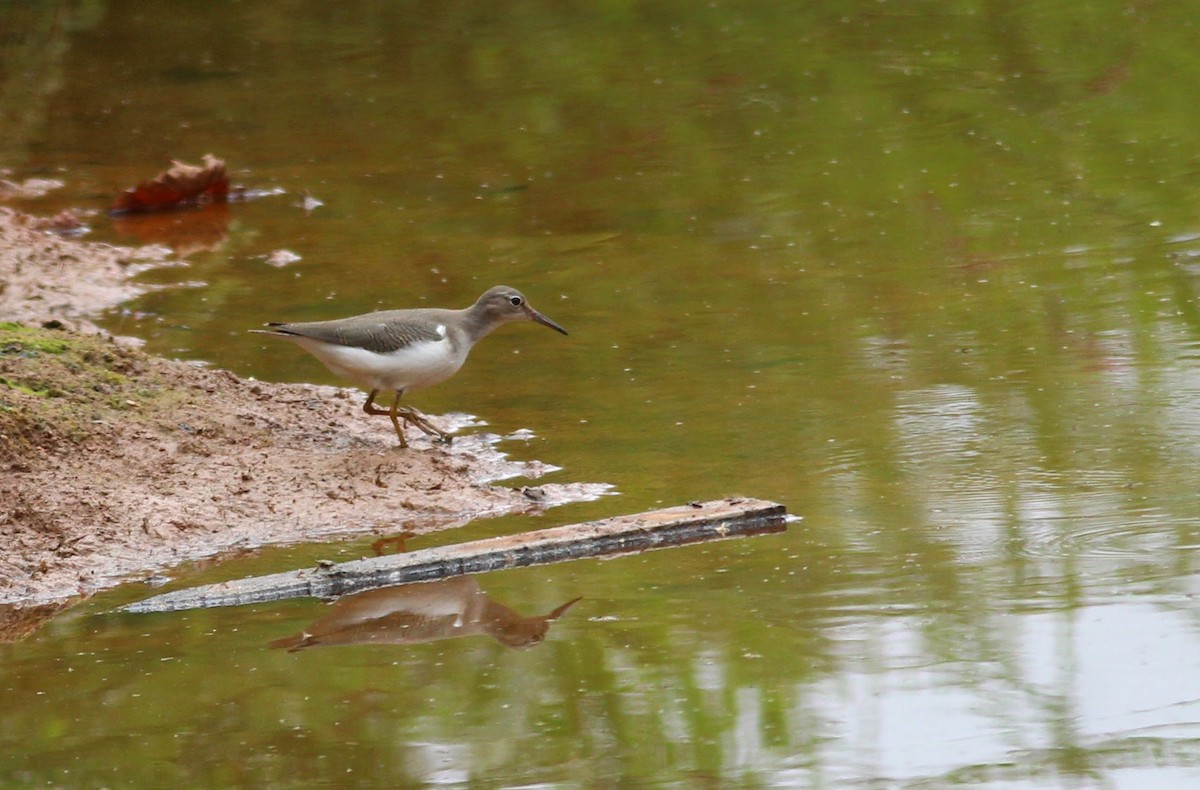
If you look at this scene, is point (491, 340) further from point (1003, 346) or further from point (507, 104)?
point (507, 104)

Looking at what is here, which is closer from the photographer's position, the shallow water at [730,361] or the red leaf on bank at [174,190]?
the shallow water at [730,361]

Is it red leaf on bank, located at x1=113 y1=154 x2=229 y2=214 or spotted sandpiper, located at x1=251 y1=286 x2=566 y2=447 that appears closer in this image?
spotted sandpiper, located at x1=251 y1=286 x2=566 y2=447

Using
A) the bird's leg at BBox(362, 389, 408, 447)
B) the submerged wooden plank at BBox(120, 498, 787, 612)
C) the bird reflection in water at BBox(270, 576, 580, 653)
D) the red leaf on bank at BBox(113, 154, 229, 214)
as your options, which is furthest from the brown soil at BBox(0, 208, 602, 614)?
the red leaf on bank at BBox(113, 154, 229, 214)

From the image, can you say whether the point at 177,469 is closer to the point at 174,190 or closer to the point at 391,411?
the point at 391,411

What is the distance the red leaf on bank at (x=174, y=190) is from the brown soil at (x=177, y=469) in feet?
14.8

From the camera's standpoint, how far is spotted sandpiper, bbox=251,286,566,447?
817 centimetres

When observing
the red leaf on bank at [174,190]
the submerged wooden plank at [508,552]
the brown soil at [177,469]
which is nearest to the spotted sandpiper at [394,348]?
the brown soil at [177,469]

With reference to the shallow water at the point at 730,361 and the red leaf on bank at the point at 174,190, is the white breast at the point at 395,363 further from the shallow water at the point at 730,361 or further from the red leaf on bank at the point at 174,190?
the red leaf on bank at the point at 174,190

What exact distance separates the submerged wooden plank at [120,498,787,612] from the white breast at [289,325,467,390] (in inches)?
59.8

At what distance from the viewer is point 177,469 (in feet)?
25.5

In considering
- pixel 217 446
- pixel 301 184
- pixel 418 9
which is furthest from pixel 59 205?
pixel 418 9

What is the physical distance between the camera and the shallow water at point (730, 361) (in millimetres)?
5453

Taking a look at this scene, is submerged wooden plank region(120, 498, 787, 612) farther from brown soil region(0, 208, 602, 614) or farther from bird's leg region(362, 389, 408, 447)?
bird's leg region(362, 389, 408, 447)

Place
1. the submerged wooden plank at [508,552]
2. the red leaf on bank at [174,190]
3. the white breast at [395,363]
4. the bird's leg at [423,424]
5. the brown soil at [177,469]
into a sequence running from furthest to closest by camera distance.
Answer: the red leaf on bank at [174,190] < the bird's leg at [423,424] < the white breast at [395,363] < the brown soil at [177,469] < the submerged wooden plank at [508,552]
